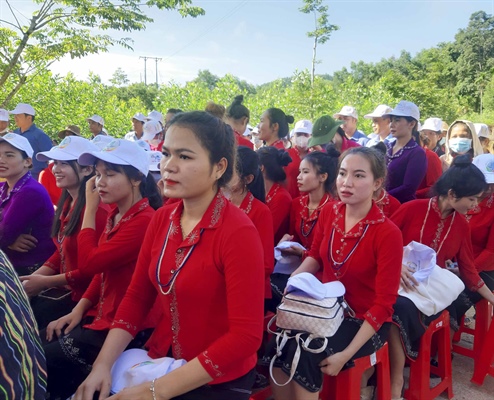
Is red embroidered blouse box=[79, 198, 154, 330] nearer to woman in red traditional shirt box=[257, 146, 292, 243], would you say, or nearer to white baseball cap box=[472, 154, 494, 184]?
woman in red traditional shirt box=[257, 146, 292, 243]

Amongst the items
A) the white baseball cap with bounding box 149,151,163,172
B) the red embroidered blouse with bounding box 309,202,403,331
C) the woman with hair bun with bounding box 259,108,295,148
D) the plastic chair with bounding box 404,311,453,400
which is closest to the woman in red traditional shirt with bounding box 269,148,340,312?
the red embroidered blouse with bounding box 309,202,403,331

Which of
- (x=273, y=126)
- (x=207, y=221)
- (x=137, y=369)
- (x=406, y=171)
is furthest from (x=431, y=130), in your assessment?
(x=137, y=369)

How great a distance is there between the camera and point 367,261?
227cm

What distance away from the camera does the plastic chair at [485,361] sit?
2.97 m

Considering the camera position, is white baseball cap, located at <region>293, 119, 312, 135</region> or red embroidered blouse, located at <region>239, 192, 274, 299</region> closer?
red embroidered blouse, located at <region>239, 192, 274, 299</region>

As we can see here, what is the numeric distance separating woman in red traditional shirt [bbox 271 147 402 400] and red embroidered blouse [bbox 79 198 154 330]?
844mm

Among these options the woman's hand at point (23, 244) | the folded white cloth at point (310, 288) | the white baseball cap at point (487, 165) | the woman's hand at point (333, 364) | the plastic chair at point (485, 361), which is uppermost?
the white baseball cap at point (487, 165)

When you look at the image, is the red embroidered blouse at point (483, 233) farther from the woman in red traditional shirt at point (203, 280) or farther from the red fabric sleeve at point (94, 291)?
the red fabric sleeve at point (94, 291)

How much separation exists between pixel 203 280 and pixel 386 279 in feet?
3.39

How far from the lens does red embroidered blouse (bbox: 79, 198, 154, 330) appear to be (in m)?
2.13

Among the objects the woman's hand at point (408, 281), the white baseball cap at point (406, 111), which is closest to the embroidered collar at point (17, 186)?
the woman's hand at point (408, 281)

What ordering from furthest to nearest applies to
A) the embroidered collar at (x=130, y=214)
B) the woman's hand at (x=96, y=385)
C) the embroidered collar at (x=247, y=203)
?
the embroidered collar at (x=247, y=203)
the embroidered collar at (x=130, y=214)
the woman's hand at (x=96, y=385)

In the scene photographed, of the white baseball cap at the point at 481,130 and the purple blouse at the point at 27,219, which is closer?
the purple blouse at the point at 27,219

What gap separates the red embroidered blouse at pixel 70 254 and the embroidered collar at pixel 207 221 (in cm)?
92
